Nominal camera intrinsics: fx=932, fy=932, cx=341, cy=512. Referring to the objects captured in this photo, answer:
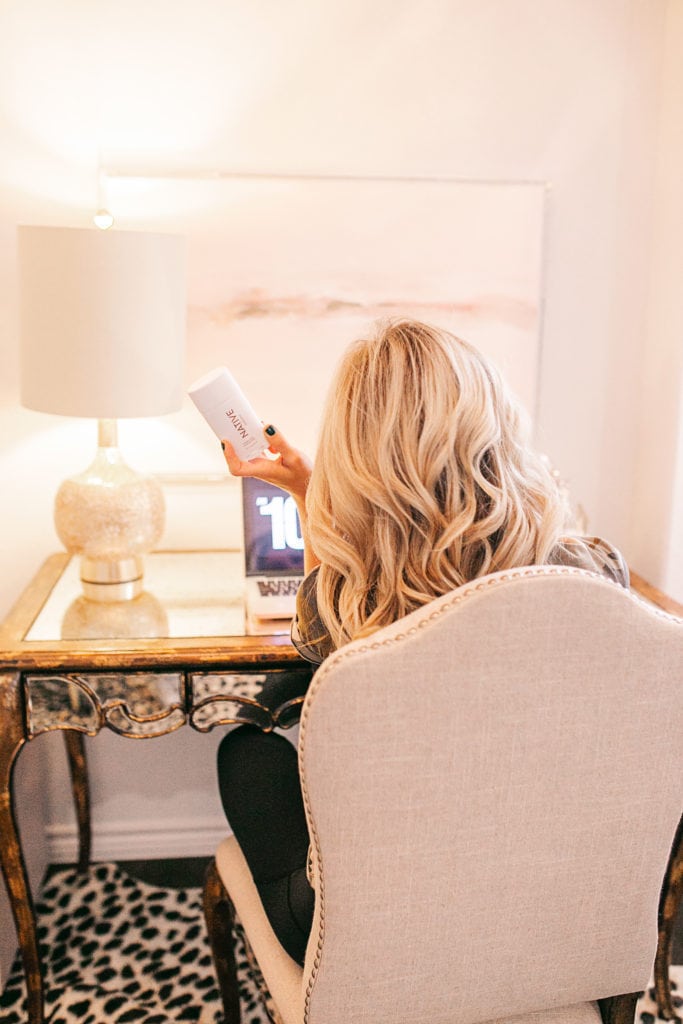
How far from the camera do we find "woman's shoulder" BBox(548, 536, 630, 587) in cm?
117

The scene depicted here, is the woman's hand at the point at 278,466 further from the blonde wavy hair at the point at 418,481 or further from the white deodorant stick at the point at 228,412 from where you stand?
the blonde wavy hair at the point at 418,481

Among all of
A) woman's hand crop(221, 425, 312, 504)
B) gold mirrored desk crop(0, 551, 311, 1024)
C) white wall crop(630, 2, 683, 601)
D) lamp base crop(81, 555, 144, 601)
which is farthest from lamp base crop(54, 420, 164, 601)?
white wall crop(630, 2, 683, 601)

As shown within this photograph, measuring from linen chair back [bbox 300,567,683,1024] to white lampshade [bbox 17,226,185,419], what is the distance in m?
0.93

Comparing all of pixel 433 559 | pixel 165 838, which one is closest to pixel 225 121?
pixel 433 559

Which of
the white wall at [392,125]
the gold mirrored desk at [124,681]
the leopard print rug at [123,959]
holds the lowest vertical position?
the leopard print rug at [123,959]

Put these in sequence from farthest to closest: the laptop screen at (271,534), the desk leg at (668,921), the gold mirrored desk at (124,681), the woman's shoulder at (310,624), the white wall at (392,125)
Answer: the white wall at (392,125) < the laptop screen at (271,534) < the desk leg at (668,921) < the gold mirrored desk at (124,681) < the woman's shoulder at (310,624)

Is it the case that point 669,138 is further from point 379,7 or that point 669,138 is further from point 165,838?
point 165,838

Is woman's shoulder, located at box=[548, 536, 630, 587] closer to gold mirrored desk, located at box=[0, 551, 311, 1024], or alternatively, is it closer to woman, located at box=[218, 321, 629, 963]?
woman, located at box=[218, 321, 629, 963]

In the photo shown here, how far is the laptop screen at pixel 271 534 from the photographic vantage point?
69.1 inches

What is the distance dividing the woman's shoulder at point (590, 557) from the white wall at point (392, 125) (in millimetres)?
880

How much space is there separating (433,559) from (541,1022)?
0.59 metres

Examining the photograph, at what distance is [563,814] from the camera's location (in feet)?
3.34

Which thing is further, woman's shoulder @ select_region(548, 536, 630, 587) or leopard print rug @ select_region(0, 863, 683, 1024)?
leopard print rug @ select_region(0, 863, 683, 1024)

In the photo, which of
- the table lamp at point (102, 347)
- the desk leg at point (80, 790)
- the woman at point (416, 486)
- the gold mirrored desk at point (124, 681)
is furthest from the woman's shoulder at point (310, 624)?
the desk leg at point (80, 790)
